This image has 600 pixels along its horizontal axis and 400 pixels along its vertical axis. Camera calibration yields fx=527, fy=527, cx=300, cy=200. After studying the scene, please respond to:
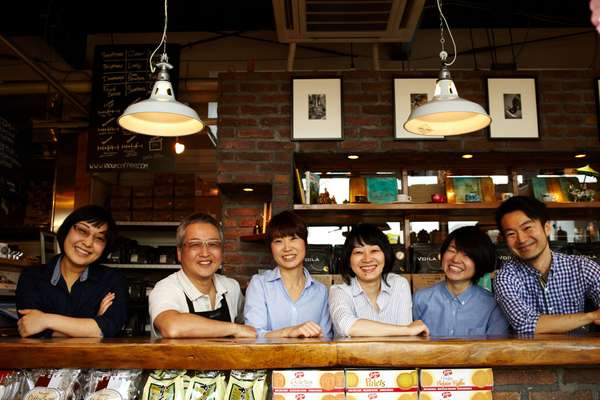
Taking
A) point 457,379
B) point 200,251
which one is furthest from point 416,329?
point 200,251

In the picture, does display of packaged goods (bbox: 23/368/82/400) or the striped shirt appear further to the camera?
the striped shirt

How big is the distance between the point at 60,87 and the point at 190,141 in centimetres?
150

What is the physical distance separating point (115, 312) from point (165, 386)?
1.02 m

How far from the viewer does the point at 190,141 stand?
6.24 m

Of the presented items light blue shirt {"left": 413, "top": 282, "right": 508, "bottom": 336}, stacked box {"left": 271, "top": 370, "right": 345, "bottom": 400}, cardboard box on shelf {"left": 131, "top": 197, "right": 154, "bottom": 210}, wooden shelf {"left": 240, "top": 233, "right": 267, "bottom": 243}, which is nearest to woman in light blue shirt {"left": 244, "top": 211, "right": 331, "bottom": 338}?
light blue shirt {"left": 413, "top": 282, "right": 508, "bottom": 336}

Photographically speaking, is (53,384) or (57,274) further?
(57,274)

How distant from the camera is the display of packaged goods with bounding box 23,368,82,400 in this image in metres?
1.44

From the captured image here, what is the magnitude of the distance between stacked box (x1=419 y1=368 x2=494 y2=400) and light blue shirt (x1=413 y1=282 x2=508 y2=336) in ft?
3.55

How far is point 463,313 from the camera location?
8.41 ft

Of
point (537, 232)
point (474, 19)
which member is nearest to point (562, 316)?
point (537, 232)

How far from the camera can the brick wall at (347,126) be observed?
403 cm

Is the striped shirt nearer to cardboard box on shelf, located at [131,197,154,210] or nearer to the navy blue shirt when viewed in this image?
the navy blue shirt

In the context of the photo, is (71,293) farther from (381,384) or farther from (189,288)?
(381,384)

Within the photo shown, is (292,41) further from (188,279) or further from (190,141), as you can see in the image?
(190,141)
